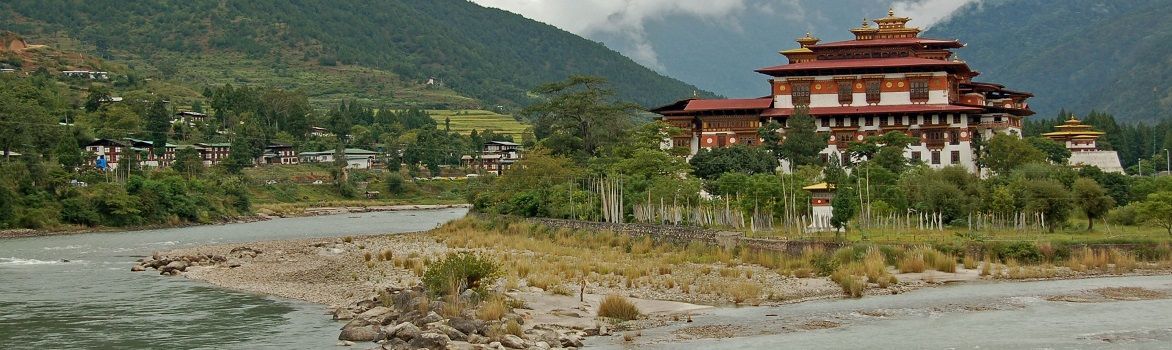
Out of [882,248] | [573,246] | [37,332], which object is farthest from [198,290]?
[882,248]

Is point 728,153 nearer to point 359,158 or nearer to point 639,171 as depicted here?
point 639,171

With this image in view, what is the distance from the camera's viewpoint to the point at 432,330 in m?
30.5

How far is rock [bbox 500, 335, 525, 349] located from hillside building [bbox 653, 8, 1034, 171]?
49.4m

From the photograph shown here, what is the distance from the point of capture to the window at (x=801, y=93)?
3236 inches

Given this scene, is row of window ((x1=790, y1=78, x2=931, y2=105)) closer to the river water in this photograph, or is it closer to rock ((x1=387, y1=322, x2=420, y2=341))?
the river water

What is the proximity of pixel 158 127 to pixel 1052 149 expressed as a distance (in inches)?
3550

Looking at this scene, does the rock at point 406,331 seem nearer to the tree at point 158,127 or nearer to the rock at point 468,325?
the rock at point 468,325

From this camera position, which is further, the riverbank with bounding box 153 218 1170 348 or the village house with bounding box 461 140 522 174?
the village house with bounding box 461 140 522 174

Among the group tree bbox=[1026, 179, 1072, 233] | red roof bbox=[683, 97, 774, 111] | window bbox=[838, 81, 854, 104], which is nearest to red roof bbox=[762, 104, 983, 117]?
window bbox=[838, 81, 854, 104]

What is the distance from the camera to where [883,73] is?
8062 centimetres

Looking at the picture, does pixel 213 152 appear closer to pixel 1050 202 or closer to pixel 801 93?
pixel 801 93

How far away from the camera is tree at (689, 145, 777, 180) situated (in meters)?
75.0

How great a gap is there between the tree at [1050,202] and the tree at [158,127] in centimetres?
9938

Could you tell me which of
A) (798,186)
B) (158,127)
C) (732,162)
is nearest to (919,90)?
(732,162)
